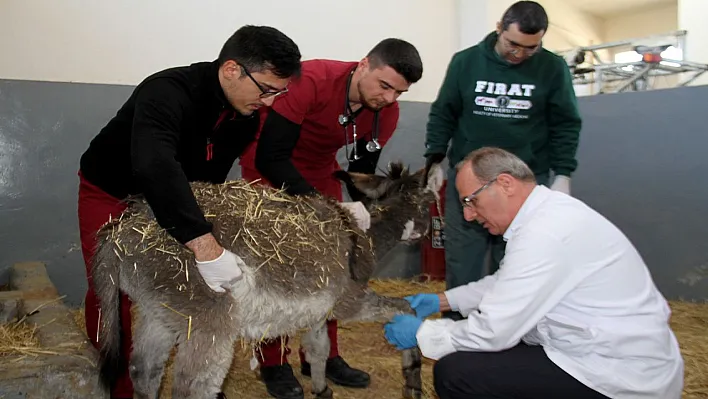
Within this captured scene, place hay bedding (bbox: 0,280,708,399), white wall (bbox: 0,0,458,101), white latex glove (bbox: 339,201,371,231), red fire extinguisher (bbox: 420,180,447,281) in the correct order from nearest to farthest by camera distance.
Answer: hay bedding (bbox: 0,280,708,399) → white latex glove (bbox: 339,201,371,231) → white wall (bbox: 0,0,458,101) → red fire extinguisher (bbox: 420,180,447,281)

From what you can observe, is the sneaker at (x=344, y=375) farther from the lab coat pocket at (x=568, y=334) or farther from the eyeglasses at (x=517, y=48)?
the eyeglasses at (x=517, y=48)

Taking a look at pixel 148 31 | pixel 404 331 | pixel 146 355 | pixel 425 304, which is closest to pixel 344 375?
pixel 425 304

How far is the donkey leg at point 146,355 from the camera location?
281cm

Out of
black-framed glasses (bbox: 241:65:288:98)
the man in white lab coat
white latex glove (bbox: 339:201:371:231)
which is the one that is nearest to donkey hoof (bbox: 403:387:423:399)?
white latex glove (bbox: 339:201:371:231)

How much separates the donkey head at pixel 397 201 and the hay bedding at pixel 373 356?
2.93ft

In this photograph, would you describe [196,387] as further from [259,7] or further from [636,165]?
[636,165]

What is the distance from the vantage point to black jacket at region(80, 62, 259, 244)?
2.31 meters

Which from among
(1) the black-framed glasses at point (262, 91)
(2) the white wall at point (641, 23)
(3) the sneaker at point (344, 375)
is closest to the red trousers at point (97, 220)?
(1) the black-framed glasses at point (262, 91)

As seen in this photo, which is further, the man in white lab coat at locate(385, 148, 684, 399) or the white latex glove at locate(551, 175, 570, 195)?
the white latex glove at locate(551, 175, 570, 195)

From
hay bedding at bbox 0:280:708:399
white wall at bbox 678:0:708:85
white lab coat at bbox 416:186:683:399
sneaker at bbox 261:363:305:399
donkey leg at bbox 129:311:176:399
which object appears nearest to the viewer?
white lab coat at bbox 416:186:683:399

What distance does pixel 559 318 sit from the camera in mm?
2293

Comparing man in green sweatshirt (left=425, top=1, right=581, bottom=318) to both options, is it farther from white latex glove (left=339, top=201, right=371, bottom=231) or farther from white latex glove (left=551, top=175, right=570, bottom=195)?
white latex glove (left=339, top=201, right=371, bottom=231)

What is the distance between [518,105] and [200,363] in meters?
2.42

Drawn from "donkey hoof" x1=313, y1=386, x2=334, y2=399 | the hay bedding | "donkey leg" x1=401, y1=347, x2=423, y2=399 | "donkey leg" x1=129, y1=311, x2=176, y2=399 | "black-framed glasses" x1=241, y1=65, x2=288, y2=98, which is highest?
"black-framed glasses" x1=241, y1=65, x2=288, y2=98
